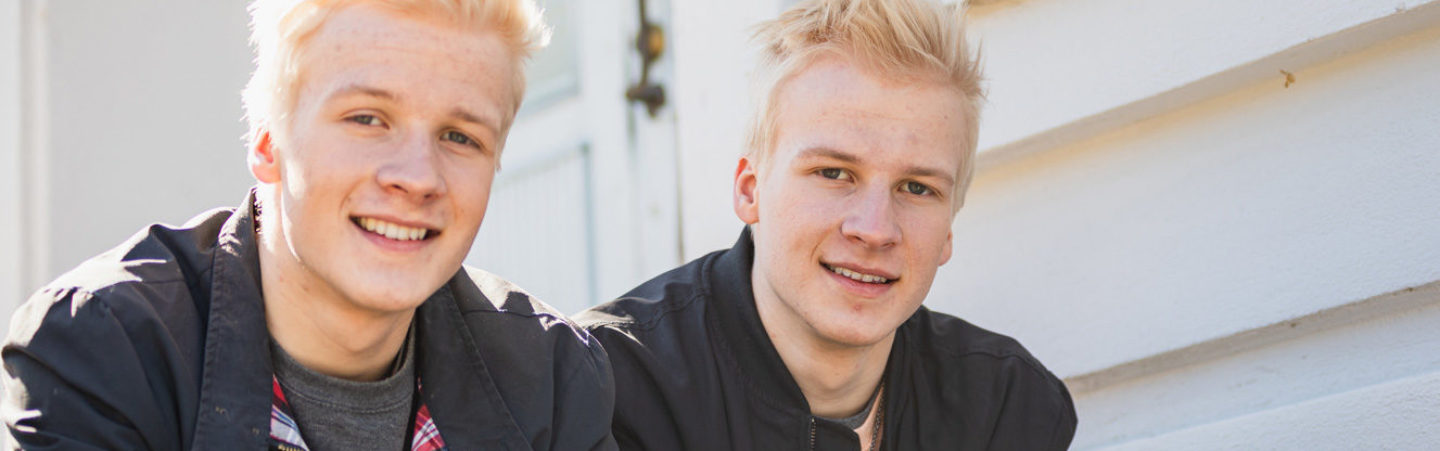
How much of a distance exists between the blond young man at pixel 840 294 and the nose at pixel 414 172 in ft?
1.87

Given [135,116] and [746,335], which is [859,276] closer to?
[746,335]

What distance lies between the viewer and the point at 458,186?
6.19ft

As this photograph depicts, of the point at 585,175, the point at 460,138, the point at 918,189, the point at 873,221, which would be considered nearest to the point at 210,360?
the point at 460,138

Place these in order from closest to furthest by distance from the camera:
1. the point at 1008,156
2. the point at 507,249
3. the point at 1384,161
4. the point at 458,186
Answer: the point at 458,186
the point at 1384,161
the point at 1008,156
the point at 507,249

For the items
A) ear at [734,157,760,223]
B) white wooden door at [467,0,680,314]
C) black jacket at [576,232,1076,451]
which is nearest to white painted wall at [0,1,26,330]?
white wooden door at [467,0,680,314]

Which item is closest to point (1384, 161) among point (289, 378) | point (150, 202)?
point (289, 378)

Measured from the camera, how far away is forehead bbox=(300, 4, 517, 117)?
6.11 ft

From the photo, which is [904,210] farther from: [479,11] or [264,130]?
[264,130]

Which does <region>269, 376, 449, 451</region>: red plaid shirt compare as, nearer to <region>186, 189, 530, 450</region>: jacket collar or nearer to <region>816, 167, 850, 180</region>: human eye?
<region>186, 189, 530, 450</region>: jacket collar

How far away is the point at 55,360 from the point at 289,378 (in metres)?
0.32

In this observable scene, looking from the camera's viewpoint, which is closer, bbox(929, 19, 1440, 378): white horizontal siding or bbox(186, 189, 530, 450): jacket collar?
bbox(186, 189, 530, 450): jacket collar

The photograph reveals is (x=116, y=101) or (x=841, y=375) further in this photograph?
(x=116, y=101)

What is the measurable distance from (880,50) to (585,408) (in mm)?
773

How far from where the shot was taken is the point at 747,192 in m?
2.52
